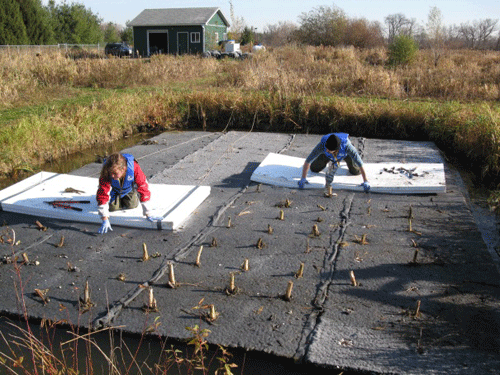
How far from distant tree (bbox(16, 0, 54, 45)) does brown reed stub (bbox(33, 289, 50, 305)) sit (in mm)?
29742

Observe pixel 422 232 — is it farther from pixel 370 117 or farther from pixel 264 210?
pixel 370 117

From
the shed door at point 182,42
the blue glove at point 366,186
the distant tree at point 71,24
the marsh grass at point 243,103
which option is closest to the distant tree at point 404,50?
the marsh grass at point 243,103

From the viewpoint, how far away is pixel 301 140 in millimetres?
9766

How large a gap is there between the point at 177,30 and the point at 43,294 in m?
28.7

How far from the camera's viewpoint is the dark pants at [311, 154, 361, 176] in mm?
6832

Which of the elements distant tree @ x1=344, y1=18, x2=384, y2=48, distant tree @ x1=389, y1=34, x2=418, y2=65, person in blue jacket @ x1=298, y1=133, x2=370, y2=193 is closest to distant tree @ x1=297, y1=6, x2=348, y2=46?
distant tree @ x1=344, y1=18, x2=384, y2=48

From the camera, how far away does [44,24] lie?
30.8m

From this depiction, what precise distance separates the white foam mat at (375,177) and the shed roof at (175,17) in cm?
2462

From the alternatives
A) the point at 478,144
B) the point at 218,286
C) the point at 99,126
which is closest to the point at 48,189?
the point at 218,286

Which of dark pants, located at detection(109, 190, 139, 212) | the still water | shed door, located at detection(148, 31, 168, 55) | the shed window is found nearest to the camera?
the still water

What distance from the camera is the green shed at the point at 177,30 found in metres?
30.4

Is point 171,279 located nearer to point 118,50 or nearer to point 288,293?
point 288,293

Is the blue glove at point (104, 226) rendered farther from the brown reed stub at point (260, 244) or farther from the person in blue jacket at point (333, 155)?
the person in blue jacket at point (333, 155)

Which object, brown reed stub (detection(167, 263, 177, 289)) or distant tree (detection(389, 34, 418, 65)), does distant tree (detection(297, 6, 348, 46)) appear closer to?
distant tree (detection(389, 34, 418, 65))
